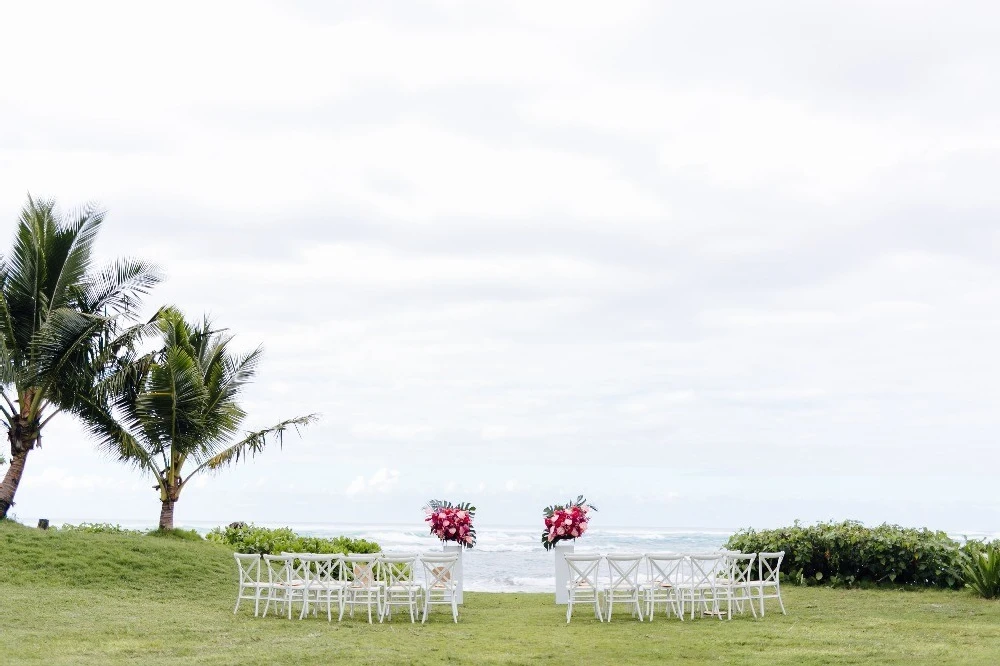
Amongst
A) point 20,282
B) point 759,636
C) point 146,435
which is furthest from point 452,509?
point 20,282

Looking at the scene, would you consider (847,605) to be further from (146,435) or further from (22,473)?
(22,473)

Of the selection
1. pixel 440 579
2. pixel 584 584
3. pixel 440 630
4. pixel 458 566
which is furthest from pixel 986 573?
pixel 440 630

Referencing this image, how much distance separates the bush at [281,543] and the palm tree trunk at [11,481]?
3.99 metres

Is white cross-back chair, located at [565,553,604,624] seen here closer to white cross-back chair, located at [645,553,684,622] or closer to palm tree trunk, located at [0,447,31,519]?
white cross-back chair, located at [645,553,684,622]

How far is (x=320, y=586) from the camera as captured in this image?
11.6 metres

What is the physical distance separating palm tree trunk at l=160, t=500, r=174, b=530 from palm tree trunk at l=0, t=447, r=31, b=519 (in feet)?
9.19

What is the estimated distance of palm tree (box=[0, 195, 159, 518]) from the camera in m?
18.8

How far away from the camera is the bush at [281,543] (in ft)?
58.8

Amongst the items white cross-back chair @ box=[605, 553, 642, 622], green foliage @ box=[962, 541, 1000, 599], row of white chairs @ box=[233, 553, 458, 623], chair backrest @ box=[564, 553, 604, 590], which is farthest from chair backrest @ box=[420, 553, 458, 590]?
green foliage @ box=[962, 541, 1000, 599]

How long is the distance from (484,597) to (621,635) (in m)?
Answer: 5.95

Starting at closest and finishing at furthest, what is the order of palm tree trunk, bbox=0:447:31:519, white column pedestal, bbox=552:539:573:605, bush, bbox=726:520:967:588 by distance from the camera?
white column pedestal, bbox=552:539:573:605 < bush, bbox=726:520:967:588 < palm tree trunk, bbox=0:447:31:519

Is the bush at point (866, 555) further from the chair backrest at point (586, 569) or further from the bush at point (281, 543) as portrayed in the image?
the bush at point (281, 543)

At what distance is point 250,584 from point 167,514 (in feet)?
31.1

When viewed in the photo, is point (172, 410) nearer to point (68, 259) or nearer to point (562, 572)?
point (68, 259)
